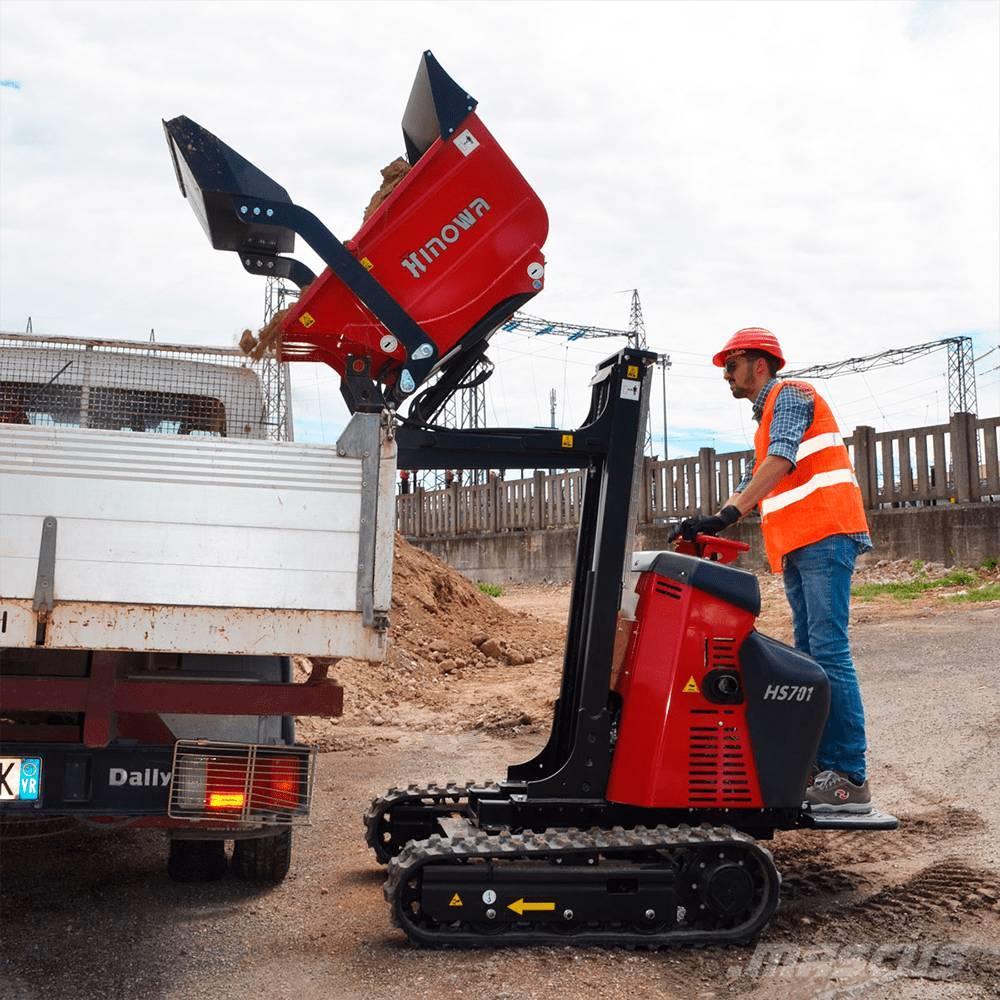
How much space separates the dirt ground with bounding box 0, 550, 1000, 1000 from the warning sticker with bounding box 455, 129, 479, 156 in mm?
2870

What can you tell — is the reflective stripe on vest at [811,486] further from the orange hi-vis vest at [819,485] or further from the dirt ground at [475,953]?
the dirt ground at [475,953]

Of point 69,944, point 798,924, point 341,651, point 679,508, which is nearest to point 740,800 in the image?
point 798,924

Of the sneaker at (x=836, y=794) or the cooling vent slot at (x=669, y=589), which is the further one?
the sneaker at (x=836, y=794)

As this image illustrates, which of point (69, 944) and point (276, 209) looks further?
point (276, 209)

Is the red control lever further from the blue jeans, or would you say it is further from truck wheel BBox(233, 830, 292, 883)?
truck wheel BBox(233, 830, 292, 883)

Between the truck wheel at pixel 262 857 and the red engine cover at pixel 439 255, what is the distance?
1902mm

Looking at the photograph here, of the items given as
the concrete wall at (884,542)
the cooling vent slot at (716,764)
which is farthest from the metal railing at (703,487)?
the cooling vent slot at (716,764)

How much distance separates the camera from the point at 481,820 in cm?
412

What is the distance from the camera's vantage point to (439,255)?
429 centimetres

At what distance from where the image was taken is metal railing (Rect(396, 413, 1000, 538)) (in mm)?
14453

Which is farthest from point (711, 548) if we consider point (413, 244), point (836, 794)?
point (413, 244)

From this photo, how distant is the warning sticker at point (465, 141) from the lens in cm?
427

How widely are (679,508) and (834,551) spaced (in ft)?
49.0

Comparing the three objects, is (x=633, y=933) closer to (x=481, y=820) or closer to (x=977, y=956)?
(x=481, y=820)
